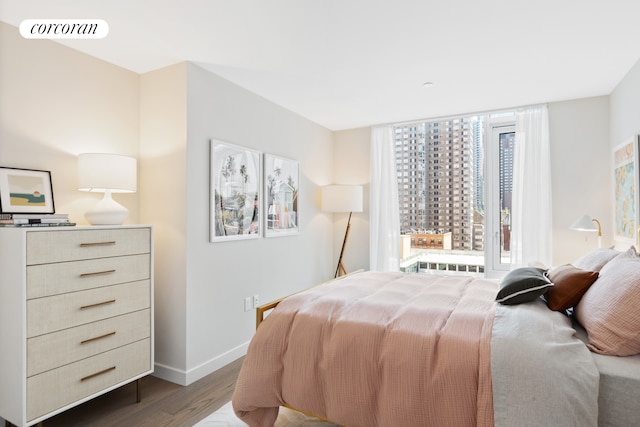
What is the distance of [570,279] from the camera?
6.18 feet

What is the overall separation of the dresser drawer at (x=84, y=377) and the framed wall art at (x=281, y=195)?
159 cm

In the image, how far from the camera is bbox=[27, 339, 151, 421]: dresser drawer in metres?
1.96

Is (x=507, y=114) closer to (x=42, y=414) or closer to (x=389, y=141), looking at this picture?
(x=389, y=141)

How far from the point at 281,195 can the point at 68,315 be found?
224 centimetres

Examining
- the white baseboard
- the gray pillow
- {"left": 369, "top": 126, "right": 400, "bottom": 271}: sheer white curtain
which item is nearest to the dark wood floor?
the white baseboard

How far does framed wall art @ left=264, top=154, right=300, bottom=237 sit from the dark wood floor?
1537 millimetres

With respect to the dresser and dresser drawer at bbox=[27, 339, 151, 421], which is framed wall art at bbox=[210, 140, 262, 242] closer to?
the dresser

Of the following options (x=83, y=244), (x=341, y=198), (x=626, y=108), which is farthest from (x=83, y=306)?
(x=626, y=108)

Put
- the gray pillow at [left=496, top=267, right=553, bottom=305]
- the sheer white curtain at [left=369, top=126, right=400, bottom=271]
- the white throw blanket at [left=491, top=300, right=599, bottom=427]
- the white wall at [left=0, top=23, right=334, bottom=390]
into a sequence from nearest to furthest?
the white throw blanket at [left=491, top=300, right=599, bottom=427] → the gray pillow at [left=496, top=267, right=553, bottom=305] → the white wall at [left=0, top=23, right=334, bottom=390] → the sheer white curtain at [left=369, top=126, right=400, bottom=271]

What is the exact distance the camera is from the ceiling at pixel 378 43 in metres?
2.08

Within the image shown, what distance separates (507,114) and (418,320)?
325 cm

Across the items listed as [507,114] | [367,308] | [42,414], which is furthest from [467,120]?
[42,414]

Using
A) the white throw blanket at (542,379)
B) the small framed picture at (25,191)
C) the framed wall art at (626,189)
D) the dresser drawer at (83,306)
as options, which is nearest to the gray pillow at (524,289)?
the white throw blanket at (542,379)

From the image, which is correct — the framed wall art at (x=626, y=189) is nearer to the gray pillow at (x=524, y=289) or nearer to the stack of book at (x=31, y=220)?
the gray pillow at (x=524, y=289)
